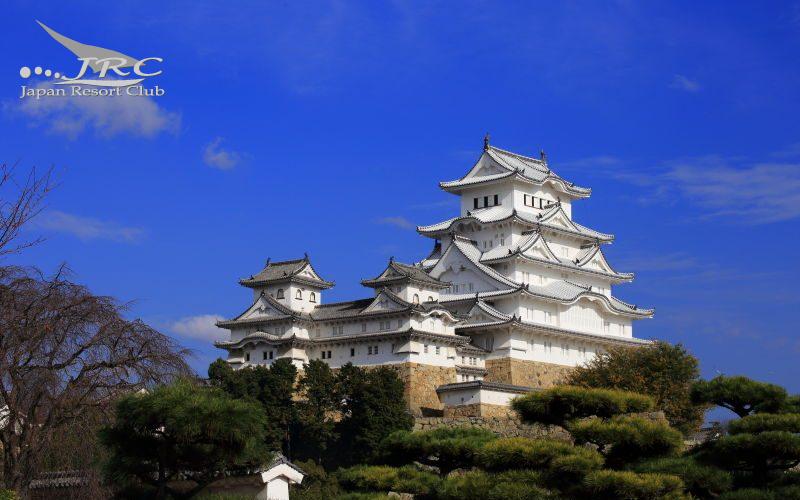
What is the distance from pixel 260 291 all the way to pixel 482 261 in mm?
12575

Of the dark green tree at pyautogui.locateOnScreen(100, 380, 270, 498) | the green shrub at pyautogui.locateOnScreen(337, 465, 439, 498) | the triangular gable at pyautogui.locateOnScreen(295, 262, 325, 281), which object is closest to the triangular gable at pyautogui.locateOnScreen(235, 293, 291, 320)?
the triangular gable at pyautogui.locateOnScreen(295, 262, 325, 281)

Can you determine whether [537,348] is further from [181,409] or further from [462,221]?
[181,409]

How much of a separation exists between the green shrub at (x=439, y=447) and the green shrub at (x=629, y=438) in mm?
2793

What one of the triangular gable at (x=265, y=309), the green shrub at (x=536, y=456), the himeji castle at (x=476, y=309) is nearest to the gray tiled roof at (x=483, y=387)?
the himeji castle at (x=476, y=309)

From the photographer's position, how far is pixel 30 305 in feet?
66.4

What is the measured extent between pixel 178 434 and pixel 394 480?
7.53 m

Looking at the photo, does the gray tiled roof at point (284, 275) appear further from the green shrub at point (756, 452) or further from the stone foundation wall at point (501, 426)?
the green shrub at point (756, 452)

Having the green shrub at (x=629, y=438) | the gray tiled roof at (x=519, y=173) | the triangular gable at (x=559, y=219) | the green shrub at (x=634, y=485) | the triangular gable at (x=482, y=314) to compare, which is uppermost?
the gray tiled roof at (x=519, y=173)

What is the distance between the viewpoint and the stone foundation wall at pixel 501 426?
42963mm

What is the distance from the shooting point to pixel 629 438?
26.5 m

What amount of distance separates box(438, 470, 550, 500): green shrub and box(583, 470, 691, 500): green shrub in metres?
1.37

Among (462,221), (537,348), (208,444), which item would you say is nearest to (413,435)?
(208,444)

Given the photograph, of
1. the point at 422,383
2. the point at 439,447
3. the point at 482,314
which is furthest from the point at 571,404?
the point at 482,314

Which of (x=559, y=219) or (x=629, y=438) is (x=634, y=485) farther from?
(x=559, y=219)
